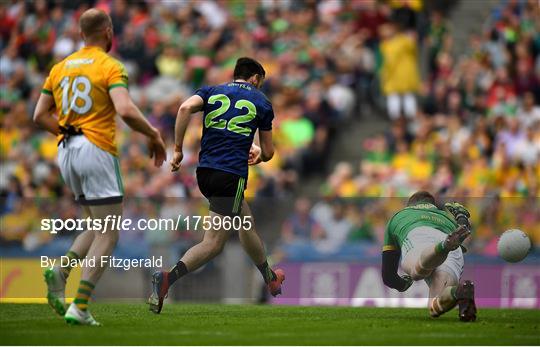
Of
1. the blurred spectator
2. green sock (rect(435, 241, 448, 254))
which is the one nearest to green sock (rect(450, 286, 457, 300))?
green sock (rect(435, 241, 448, 254))

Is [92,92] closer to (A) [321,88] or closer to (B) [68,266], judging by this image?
(B) [68,266]

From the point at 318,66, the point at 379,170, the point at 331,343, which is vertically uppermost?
the point at 318,66

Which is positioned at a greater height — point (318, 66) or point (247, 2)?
point (247, 2)

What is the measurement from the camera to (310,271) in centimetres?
1834

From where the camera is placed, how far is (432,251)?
Answer: 42.0 feet

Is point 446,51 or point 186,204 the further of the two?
point 446,51

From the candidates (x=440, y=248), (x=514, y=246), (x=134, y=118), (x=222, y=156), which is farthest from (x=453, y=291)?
(x=134, y=118)

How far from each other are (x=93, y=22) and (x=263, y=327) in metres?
2.90

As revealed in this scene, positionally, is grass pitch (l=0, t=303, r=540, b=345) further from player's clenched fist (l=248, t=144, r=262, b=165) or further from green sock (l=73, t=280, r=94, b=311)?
player's clenched fist (l=248, t=144, r=262, b=165)

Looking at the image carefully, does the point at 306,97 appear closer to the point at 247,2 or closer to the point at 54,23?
the point at 247,2

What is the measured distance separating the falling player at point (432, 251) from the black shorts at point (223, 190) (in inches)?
65.4

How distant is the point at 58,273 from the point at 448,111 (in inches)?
464

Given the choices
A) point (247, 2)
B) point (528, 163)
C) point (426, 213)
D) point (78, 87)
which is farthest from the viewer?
point (247, 2)

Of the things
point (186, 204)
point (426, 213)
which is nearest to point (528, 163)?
point (186, 204)
